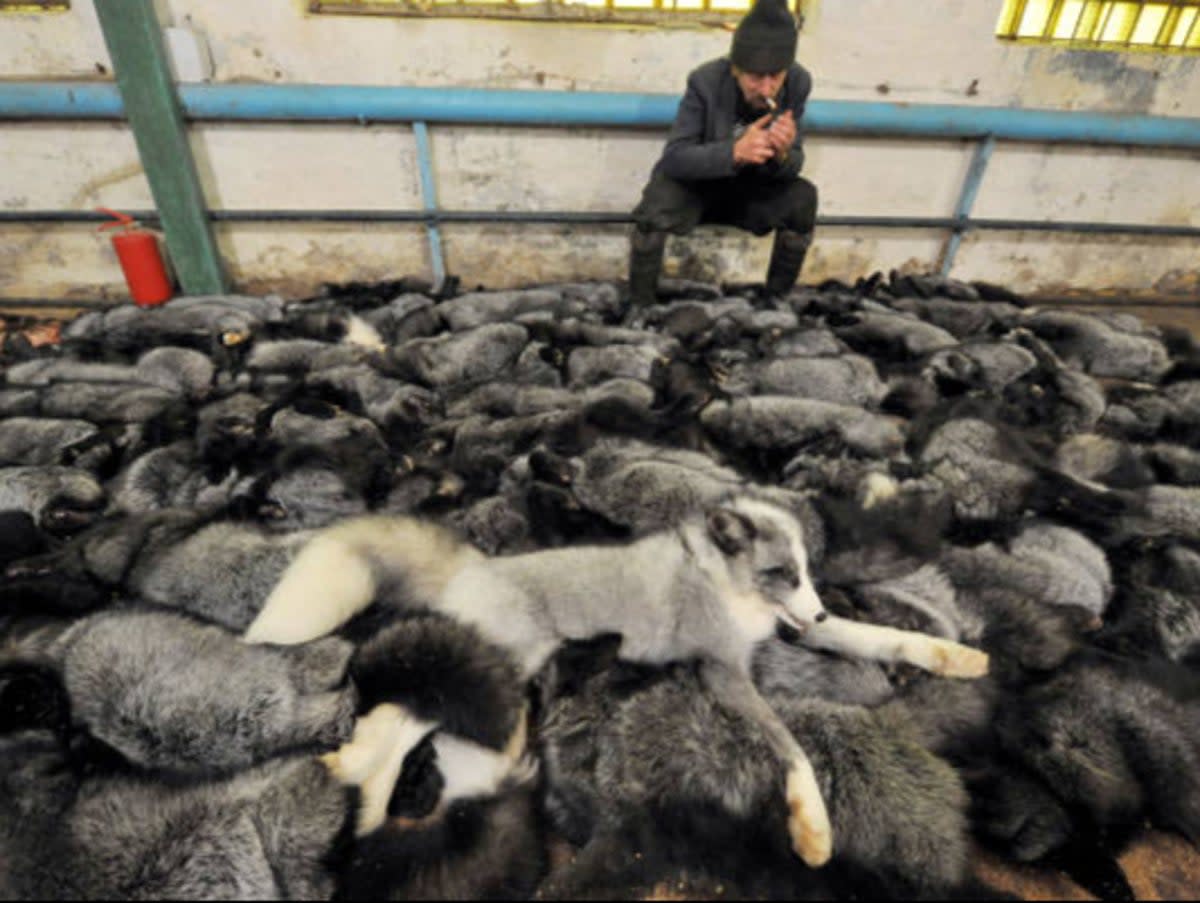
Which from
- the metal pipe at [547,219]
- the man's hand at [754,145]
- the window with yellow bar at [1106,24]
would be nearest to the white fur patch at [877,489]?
the man's hand at [754,145]

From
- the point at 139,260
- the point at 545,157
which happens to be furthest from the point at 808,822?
the point at 139,260

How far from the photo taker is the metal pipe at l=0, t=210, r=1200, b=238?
4844mm

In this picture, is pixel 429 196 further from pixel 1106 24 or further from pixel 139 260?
pixel 1106 24

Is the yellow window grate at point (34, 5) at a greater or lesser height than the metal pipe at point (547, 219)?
greater

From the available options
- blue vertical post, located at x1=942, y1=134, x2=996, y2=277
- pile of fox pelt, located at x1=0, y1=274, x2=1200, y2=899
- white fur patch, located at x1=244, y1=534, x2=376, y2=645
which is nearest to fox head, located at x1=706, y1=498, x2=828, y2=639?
pile of fox pelt, located at x1=0, y1=274, x2=1200, y2=899

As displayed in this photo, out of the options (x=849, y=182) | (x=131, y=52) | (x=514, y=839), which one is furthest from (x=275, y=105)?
(x=514, y=839)

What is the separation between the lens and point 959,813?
67.9 inches

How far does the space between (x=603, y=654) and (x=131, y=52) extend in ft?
16.4

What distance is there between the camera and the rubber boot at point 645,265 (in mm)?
4602

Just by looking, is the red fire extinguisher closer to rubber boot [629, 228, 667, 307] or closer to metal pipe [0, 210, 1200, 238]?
metal pipe [0, 210, 1200, 238]

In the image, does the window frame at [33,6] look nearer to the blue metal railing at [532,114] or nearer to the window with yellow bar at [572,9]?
the blue metal railing at [532,114]

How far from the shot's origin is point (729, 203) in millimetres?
4633

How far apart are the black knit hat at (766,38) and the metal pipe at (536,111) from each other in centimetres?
99

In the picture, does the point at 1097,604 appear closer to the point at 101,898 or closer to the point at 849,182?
the point at 101,898
